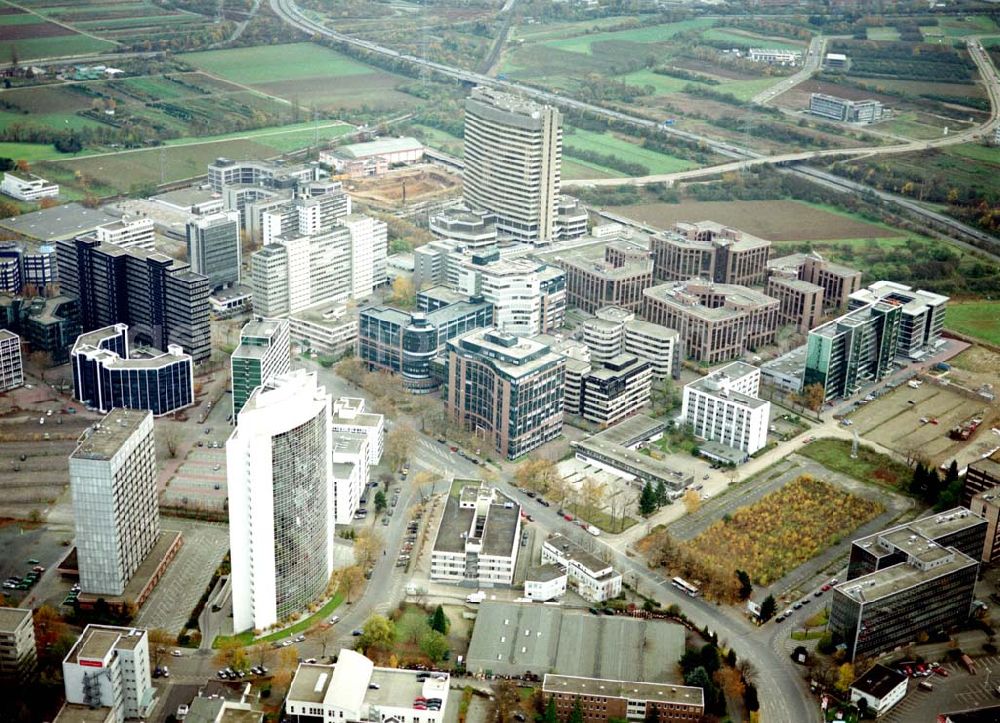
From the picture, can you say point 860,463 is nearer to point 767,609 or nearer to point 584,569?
point 767,609

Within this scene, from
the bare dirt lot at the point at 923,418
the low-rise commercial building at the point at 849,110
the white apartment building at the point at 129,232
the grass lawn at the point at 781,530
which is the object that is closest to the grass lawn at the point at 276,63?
the white apartment building at the point at 129,232

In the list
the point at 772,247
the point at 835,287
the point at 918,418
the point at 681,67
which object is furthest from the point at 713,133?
the point at 918,418

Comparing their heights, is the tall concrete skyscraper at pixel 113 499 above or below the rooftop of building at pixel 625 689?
above

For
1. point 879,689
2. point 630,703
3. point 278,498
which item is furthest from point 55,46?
point 879,689

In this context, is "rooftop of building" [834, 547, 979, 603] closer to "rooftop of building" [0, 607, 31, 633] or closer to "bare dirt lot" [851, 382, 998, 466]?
"bare dirt lot" [851, 382, 998, 466]

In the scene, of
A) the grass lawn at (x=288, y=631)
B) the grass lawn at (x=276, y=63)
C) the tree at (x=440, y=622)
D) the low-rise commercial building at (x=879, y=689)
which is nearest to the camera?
the low-rise commercial building at (x=879, y=689)

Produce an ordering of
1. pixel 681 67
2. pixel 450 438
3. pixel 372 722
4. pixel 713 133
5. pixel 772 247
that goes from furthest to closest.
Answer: pixel 681 67 < pixel 713 133 < pixel 772 247 < pixel 450 438 < pixel 372 722

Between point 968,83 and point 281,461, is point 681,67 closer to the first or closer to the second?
point 968,83

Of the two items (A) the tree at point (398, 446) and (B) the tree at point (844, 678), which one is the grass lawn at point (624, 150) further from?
(B) the tree at point (844, 678)
